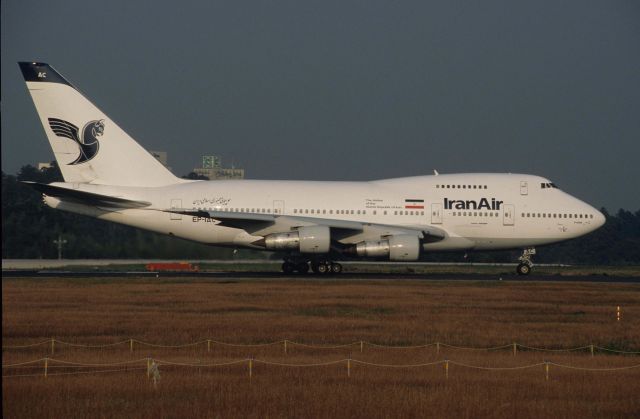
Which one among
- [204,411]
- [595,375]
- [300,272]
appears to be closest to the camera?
[204,411]

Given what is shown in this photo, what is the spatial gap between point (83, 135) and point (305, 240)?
12.2 m

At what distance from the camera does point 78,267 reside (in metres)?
53.4

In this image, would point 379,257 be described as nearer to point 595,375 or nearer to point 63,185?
point 63,185

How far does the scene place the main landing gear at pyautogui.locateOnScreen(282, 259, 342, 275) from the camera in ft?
148

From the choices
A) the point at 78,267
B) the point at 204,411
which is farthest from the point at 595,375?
the point at 78,267

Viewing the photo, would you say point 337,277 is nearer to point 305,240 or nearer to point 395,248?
point 305,240

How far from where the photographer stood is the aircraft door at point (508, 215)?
4584cm

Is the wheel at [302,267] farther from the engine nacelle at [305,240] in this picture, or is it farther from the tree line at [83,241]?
the tree line at [83,241]

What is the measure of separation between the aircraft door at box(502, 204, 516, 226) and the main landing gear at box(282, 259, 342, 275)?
28.5 feet

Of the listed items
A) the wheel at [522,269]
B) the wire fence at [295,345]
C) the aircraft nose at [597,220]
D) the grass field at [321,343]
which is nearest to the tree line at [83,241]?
the wheel at [522,269]

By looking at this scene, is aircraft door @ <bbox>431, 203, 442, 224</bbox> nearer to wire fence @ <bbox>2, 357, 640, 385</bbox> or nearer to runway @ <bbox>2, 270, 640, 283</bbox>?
runway @ <bbox>2, 270, 640, 283</bbox>

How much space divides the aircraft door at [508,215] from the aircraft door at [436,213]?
10.8 ft

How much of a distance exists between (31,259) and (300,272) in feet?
79.5

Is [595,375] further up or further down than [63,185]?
further down
